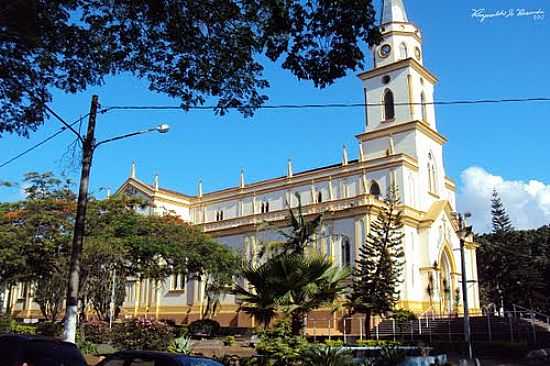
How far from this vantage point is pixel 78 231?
1231 cm

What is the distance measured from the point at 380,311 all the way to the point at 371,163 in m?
13.2

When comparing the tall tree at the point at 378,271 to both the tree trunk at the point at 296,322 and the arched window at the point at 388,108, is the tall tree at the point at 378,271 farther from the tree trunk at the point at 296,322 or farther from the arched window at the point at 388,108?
the tree trunk at the point at 296,322

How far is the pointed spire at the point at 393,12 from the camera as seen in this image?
141 feet

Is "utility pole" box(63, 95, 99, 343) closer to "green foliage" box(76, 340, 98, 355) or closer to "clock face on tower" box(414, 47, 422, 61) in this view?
"green foliage" box(76, 340, 98, 355)

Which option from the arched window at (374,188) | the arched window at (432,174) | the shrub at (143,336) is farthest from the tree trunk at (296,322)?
the arched window at (432,174)

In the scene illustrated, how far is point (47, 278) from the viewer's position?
29.5m

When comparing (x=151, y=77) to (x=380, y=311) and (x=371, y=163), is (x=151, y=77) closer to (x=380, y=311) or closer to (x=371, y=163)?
(x=380, y=311)

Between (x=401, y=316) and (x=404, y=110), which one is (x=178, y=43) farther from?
(x=404, y=110)

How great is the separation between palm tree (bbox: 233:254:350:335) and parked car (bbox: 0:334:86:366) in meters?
7.87

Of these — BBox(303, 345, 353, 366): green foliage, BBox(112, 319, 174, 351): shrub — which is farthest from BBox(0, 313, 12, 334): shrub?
BBox(303, 345, 353, 366): green foliage

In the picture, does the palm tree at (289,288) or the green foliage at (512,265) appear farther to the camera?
the green foliage at (512,265)

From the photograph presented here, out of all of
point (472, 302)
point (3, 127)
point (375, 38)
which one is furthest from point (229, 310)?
point (375, 38)

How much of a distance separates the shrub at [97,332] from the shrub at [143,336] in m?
1.85

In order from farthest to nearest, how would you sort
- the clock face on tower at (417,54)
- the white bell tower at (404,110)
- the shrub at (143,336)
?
1. the clock face on tower at (417,54)
2. the white bell tower at (404,110)
3. the shrub at (143,336)
